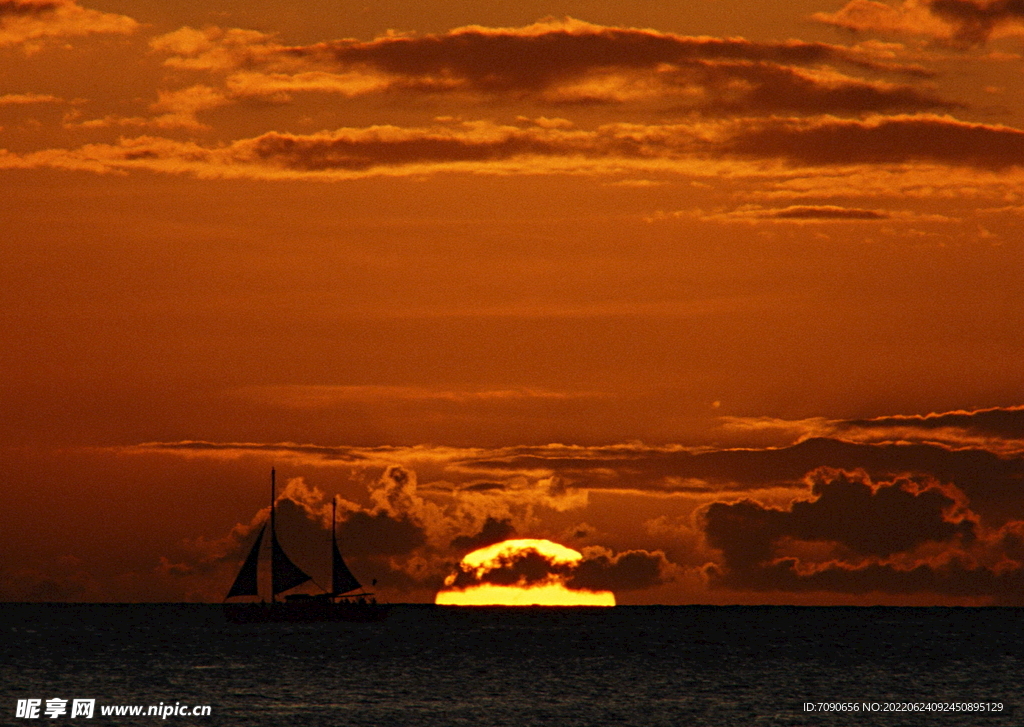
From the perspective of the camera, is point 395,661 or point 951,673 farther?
point 395,661

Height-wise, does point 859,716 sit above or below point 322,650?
below

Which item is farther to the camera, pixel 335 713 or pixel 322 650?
pixel 322 650

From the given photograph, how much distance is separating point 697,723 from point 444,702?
20.9 m

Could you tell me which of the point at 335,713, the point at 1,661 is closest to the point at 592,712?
the point at 335,713

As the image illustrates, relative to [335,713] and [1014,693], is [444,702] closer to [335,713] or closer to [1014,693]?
[335,713]

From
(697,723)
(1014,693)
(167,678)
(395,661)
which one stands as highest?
(395,661)

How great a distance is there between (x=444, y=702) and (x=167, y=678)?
32.3 m

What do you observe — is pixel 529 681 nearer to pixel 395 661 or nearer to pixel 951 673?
pixel 395 661

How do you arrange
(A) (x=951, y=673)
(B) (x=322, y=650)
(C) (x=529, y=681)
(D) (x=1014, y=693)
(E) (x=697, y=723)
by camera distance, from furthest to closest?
(B) (x=322, y=650), (A) (x=951, y=673), (C) (x=529, y=681), (D) (x=1014, y=693), (E) (x=697, y=723)

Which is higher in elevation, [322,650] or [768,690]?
[322,650]

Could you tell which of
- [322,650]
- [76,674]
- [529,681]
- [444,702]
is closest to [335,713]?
[444,702]

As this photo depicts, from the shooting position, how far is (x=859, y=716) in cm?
10350

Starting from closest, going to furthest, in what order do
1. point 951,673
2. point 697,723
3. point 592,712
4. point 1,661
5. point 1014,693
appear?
1. point 697,723
2. point 592,712
3. point 1014,693
4. point 951,673
5. point 1,661

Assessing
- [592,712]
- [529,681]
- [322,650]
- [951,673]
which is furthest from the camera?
[322,650]
